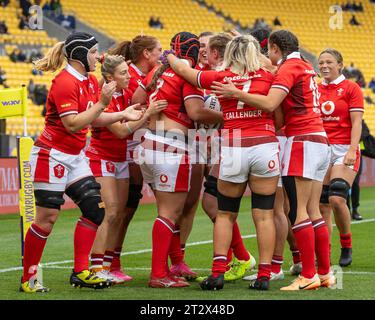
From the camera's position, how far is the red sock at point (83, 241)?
7.21m

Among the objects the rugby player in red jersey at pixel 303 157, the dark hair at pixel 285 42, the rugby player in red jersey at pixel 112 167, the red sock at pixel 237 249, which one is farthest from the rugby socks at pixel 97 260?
the dark hair at pixel 285 42

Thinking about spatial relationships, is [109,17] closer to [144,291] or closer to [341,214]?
[341,214]

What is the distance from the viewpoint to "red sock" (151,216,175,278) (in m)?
7.52

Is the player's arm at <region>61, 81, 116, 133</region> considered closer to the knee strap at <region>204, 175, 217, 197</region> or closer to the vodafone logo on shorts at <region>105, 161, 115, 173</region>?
the vodafone logo on shorts at <region>105, 161, 115, 173</region>

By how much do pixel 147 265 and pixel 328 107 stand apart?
2436 mm

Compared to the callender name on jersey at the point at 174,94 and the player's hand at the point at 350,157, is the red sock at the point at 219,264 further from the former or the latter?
the player's hand at the point at 350,157

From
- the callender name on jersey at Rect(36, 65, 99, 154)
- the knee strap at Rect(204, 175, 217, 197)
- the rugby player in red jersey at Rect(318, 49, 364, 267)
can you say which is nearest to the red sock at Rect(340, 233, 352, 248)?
the rugby player in red jersey at Rect(318, 49, 364, 267)

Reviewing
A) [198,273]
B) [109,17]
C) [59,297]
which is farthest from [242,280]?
[109,17]

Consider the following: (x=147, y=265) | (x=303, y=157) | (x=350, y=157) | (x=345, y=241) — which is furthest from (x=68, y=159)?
(x=345, y=241)

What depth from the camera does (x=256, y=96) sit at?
7.08 metres

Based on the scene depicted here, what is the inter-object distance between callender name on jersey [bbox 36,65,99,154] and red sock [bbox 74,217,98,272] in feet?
1.92

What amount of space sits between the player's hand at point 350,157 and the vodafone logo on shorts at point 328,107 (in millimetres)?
515

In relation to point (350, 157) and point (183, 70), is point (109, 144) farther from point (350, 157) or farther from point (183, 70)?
point (350, 157)

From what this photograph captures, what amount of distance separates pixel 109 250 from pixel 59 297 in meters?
1.29
